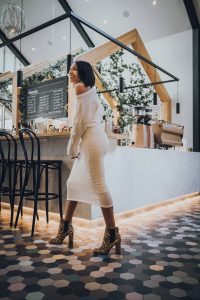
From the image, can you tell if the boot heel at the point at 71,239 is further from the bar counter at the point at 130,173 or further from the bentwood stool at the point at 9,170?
the bentwood stool at the point at 9,170

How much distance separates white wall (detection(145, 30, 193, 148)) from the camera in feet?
25.7

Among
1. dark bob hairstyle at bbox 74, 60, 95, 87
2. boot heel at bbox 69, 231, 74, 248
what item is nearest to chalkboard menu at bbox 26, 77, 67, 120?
dark bob hairstyle at bbox 74, 60, 95, 87

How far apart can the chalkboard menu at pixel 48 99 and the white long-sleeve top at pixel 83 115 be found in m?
3.67

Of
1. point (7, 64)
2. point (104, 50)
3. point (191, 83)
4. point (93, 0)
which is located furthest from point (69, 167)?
point (7, 64)

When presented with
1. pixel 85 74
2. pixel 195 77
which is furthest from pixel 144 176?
pixel 195 77

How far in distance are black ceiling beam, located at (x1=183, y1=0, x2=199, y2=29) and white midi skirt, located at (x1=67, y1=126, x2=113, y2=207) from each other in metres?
6.43

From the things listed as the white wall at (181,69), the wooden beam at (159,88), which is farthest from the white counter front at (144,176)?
the wooden beam at (159,88)

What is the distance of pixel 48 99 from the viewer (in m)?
6.32

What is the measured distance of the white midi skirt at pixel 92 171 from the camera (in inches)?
91.8

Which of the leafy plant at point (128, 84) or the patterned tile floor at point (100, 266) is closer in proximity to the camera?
the patterned tile floor at point (100, 266)

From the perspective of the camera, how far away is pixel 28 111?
6.69 m

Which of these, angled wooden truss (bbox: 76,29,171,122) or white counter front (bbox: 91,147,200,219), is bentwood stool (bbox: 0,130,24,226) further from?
angled wooden truss (bbox: 76,29,171,122)

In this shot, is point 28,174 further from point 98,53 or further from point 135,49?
point 135,49

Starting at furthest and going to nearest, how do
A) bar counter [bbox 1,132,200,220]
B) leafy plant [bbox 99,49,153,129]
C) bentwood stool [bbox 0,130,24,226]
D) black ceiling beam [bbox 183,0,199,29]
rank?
leafy plant [bbox 99,49,153,129] < black ceiling beam [bbox 183,0,199,29] < bar counter [bbox 1,132,200,220] < bentwood stool [bbox 0,130,24,226]
